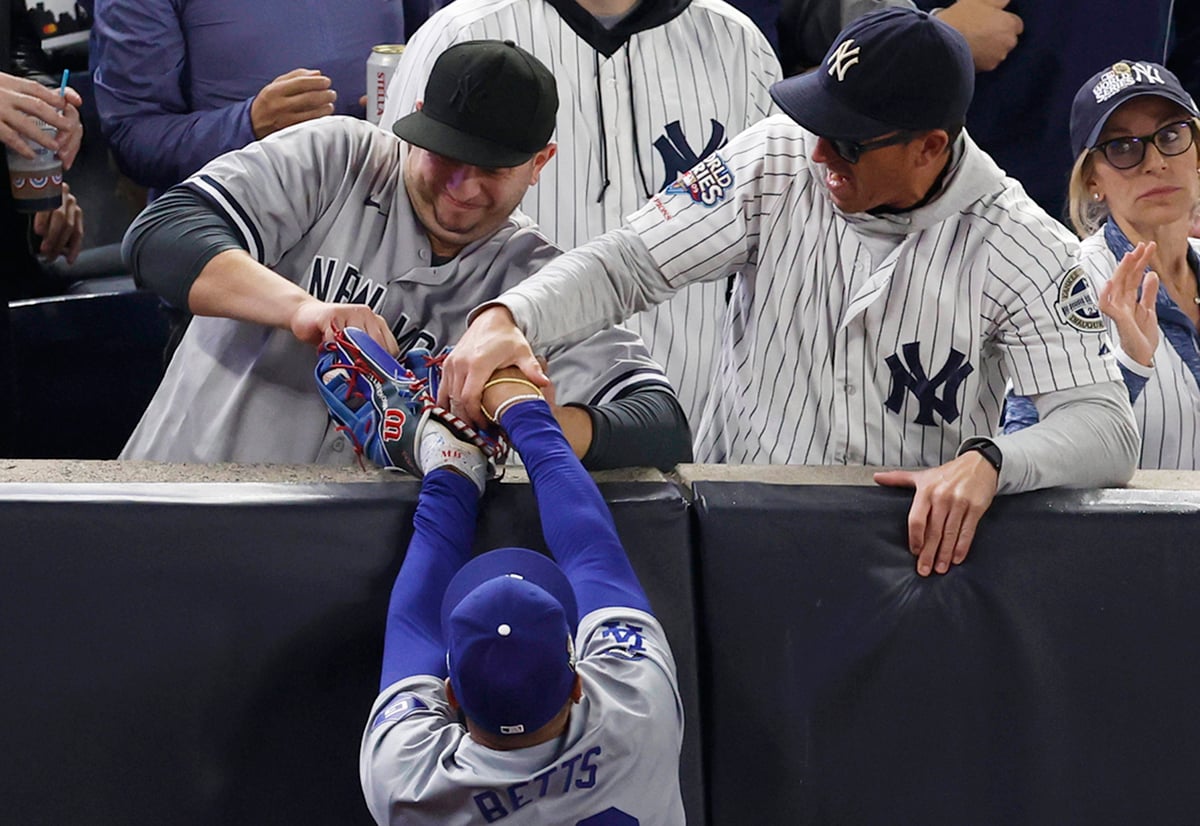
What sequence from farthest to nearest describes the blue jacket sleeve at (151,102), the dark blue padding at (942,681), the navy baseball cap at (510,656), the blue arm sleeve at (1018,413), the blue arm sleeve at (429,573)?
1. the blue jacket sleeve at (151,102)
2. the blue arm sleeve at (1018,413)
3. the dark blue padding at (942,681)
4. the blue arm sleeve at (429,573)
5. the navy baseball cap at (510,656)

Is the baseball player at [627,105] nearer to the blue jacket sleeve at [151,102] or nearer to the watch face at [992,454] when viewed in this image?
the blue jacket sleeve at [151,102]

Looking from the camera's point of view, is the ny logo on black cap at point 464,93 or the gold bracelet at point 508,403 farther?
the ny logo on black cap at point 464,93

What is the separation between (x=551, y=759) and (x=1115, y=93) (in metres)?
1.76

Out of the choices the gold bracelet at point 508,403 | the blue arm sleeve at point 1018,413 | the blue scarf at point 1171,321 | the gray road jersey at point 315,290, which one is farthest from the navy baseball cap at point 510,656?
the blue scarf at point 1171,321

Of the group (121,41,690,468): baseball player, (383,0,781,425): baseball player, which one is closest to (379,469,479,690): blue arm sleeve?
(121,41,690,468): baseball player

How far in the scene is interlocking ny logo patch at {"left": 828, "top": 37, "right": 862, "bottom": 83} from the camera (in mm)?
2031

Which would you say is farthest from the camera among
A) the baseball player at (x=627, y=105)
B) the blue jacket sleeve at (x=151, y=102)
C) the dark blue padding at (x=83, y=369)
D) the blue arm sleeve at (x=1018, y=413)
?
the dark blue padding at (x=83, y=369)

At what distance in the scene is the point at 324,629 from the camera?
1.97m

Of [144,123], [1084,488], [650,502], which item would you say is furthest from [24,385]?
[1084,488]

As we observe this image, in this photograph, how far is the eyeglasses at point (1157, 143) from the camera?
2.76 metres

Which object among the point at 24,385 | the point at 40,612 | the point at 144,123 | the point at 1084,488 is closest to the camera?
the point at 40,612

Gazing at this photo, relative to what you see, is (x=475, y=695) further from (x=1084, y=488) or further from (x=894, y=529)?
(x=1084, y=488)

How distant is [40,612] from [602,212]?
118cm

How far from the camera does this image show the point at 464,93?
2.12 metres
